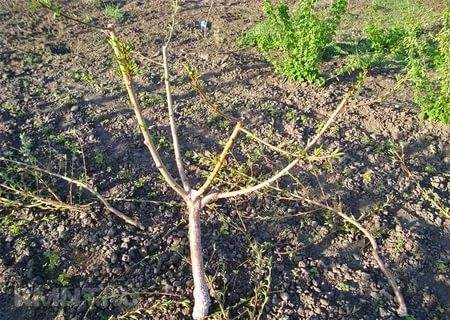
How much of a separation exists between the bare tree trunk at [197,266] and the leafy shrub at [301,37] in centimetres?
243

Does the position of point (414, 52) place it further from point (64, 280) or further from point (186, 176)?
Result: point (64, 280)

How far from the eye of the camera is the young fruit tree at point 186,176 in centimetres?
207

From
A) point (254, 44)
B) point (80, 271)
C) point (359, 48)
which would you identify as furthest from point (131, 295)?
point (359, 48)

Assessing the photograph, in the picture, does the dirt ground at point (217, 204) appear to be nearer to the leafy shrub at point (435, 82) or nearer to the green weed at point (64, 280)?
the green weed at point (64, 280)

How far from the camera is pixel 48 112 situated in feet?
14.2

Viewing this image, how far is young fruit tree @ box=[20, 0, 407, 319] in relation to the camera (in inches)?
81.7

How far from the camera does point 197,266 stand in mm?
2785

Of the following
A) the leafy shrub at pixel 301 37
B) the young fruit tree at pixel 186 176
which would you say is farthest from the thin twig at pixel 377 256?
the leafy shrub at pixel 301 37

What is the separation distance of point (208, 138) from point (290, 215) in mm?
1044

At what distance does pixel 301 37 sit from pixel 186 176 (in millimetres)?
2144

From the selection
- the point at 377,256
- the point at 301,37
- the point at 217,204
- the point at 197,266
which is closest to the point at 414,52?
the point at 301,37

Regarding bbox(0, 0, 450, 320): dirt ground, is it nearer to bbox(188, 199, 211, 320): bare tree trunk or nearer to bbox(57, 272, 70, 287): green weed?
bbox(57, 272, 70, 287): green weed

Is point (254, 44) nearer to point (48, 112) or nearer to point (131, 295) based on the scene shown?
point (48, 112)

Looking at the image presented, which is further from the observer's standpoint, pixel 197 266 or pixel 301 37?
pixel 301 37
